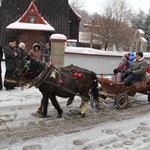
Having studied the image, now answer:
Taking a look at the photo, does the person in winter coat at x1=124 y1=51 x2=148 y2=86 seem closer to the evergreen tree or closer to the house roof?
the house roof

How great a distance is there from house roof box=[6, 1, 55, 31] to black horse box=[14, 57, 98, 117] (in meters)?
17.4

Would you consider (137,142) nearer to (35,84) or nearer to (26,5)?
(35,84)

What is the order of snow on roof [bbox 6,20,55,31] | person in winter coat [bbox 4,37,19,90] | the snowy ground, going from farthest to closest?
snow on roof [bbox 6,20,55,31]
person in winter coat [bbox 4,37,19,90]
the snowy ground

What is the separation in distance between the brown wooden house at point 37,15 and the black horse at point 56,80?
→ 17.8 metres

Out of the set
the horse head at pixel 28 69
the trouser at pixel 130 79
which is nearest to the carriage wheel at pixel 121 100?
the trouser at pixel 130 79

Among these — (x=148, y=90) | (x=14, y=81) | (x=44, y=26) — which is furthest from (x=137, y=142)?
(x=44, y=26)

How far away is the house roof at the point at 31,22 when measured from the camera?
82.1 ft

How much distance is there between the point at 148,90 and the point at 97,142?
403cm

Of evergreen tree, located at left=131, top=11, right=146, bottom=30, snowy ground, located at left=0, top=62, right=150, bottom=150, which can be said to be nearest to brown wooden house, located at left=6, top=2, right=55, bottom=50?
snowy ground, located at left=0, top=62, right=150, bottom=150

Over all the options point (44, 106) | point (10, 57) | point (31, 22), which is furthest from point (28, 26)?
point (44, 106)

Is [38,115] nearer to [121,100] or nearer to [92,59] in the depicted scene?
[121,100]

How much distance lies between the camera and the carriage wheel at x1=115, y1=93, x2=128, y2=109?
873 cm

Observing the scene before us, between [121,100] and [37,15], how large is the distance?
18.3 metres

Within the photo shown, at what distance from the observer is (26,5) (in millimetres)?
28219
